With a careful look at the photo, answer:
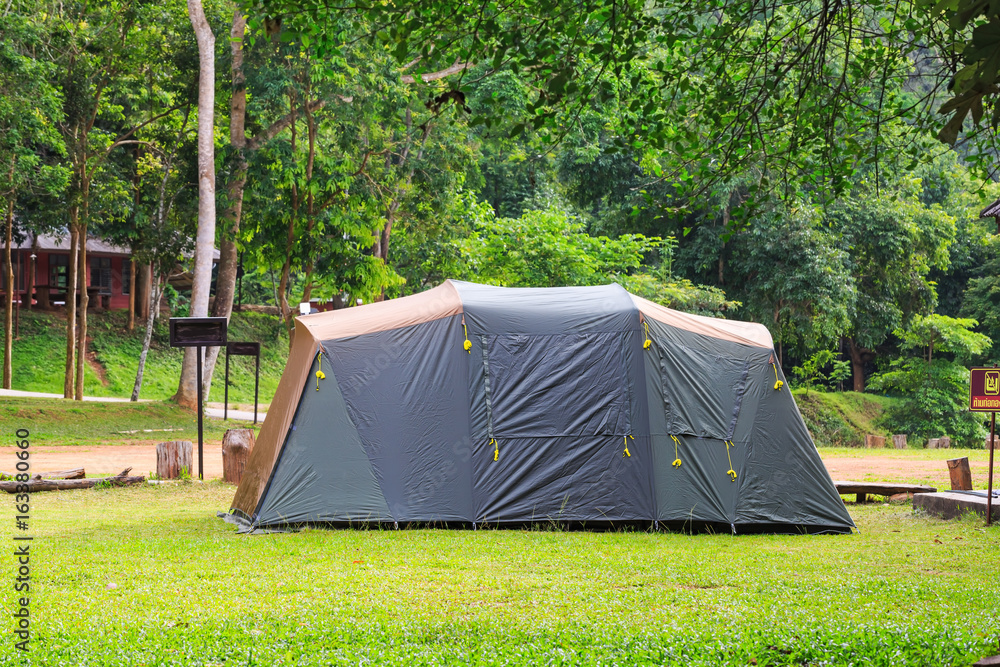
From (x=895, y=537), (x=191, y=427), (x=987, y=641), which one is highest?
(x=987, y=641)

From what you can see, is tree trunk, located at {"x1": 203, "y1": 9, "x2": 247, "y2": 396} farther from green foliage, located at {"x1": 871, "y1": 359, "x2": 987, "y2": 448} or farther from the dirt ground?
green foliage, located at {"x1": 871, "y1": 359, "x2": 987, "y2": 448}

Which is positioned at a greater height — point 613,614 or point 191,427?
point 613,614

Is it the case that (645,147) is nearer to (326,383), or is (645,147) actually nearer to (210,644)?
(326,383)

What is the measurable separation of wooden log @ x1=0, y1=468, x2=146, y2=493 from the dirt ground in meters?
1.42

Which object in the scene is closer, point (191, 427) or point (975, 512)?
point (975, 512)

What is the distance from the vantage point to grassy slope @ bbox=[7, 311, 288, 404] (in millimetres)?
32656

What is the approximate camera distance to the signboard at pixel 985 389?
925 centimetres

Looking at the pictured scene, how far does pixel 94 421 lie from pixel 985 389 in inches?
744

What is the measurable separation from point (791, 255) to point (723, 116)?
21.0 m

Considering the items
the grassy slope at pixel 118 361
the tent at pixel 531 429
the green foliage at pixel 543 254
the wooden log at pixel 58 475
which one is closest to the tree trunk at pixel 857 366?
the green foliage at pixel 543 254

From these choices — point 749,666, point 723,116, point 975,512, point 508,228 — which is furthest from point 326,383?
point 508,228

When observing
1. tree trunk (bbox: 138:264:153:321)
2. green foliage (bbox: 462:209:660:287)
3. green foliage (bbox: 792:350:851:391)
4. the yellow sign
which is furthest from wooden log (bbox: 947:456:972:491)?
tree trunk (bbox: 138:264:153:321)

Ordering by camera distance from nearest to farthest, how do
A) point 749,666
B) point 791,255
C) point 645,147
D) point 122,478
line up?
point 749,666 → point 645,147 → point 122,478 → point 791,255

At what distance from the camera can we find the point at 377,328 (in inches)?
363
